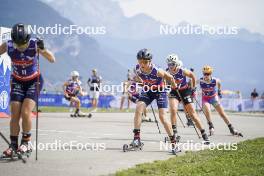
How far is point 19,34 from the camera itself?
28.5 ft

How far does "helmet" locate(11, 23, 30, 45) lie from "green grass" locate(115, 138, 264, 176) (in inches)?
120

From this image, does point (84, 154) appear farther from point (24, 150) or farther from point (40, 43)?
point (40, 43)

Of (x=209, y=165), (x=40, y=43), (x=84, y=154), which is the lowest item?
(x=209, y=165)

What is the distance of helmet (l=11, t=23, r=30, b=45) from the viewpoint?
866cm

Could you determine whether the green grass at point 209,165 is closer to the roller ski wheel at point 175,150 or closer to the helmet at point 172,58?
the roller ski wheel at point 175,150

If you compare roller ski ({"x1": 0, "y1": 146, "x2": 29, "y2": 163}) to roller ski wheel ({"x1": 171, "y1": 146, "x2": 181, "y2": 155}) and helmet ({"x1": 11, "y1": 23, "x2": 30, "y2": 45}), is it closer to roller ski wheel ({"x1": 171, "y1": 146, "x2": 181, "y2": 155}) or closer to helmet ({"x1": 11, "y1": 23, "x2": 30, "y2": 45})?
helmet ({"x1": 11, "y1": 23, "x2": 30, "y2": 45})

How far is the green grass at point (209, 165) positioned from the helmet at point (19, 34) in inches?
120

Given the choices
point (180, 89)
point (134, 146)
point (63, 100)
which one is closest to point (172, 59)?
point (180, 89)

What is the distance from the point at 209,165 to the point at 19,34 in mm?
4193

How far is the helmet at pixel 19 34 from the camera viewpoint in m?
8.66

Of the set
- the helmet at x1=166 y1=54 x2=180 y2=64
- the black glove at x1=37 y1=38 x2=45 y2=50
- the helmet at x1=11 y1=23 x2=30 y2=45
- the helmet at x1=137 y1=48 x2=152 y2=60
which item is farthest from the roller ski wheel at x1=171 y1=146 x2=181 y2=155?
the helmet at x1=11 y1=23 x2=30 y2=45

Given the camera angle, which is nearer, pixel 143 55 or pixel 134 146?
pixel 143 55

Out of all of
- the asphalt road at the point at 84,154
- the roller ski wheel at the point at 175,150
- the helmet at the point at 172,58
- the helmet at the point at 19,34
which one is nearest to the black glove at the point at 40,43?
the helmet at the point at 19,34

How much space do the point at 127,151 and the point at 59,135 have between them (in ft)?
11.9
